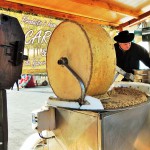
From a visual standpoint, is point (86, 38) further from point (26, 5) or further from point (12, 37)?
point (26, 5)

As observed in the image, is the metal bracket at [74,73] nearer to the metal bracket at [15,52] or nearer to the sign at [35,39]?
the metal bracket at [15,52]

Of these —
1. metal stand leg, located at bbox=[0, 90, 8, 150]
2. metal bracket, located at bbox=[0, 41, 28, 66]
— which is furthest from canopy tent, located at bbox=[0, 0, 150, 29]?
metal stand leg, located at bbox=[0, 90, 8, 150]

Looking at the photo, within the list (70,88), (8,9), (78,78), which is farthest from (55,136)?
(8,9)

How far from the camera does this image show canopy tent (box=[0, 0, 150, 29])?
3.18m

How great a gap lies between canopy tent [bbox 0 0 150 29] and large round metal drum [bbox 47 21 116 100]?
1.75 m

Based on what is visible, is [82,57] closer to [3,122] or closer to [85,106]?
[85,106]

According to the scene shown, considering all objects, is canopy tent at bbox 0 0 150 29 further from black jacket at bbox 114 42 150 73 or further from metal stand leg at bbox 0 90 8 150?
metal stand leg at bbox 0 90 8 150

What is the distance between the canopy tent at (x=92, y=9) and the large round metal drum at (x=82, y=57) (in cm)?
175

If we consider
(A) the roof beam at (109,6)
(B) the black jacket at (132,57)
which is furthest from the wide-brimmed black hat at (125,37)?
(A) the roof beam at (109,6)

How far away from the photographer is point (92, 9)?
3.95 meters

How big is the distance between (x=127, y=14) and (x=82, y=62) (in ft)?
11.2

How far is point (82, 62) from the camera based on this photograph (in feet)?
4.49

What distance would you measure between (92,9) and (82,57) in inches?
111

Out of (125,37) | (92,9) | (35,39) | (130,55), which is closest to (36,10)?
(35,39)
